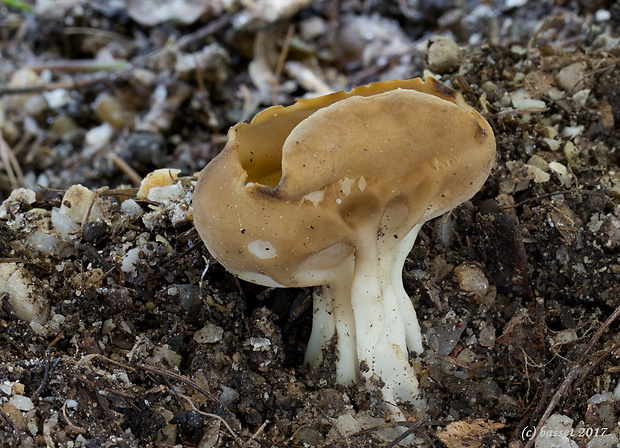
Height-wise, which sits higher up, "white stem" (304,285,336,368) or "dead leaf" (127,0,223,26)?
"white stem" (304,285,336,368)

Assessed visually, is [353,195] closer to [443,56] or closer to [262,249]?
[262,249]

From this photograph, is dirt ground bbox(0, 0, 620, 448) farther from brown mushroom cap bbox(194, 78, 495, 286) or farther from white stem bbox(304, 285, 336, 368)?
brown mushroom cap bbox(194, 78, 495, 286)

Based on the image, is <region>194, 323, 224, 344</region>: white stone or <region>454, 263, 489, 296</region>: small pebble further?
<region>454, 263, 489, 296</region>: small pebble

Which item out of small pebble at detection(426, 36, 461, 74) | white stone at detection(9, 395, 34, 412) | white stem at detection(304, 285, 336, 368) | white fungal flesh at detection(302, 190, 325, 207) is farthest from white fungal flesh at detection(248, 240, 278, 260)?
small pebble at detection(426, 36, 461, 74)

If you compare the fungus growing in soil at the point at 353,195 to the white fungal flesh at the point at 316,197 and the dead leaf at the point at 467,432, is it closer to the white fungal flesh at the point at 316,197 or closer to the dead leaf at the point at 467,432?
the white fungal flesh at the point at 316,197

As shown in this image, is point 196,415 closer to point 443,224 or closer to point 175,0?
point 443,224

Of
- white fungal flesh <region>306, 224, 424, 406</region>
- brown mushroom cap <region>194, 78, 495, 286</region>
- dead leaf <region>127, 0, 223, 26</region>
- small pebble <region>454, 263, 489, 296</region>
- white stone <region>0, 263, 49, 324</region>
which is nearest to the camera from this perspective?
brown mushroom cap <region>194, 78, 495, 286</region>

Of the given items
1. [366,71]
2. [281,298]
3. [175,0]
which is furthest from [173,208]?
[175,0]

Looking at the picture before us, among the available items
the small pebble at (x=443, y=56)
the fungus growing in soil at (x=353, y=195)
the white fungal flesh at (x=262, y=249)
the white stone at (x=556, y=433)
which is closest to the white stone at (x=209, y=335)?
the fungus growing in soil at (x=353, y=195)
